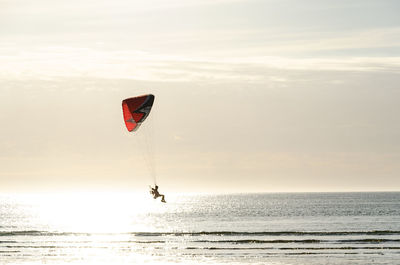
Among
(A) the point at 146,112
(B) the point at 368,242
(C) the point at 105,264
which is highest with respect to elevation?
(A) the point at 146,112

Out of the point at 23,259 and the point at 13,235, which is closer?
the point at 23,259

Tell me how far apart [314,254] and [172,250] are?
11699 millimetres

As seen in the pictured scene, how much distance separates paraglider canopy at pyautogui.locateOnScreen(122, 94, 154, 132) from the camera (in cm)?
5200

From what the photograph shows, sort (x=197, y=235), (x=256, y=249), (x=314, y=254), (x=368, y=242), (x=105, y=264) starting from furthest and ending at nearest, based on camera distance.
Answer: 1. (x=197, y=235)
2. (x=368, y=242)
3. (x=256, y=249)
4. (x=314, y=254)
5. (x=105, y=264)

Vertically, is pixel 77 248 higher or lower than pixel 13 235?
lower

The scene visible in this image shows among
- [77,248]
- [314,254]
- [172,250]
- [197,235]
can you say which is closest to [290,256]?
[314,254]

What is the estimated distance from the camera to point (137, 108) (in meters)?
52.2

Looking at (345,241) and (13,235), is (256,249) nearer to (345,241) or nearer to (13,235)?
(345,241)

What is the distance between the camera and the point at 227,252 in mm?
56875

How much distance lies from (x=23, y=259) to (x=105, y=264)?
22.6ft

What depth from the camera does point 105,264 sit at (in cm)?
5081

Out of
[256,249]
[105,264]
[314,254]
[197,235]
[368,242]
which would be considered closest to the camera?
[105,264]

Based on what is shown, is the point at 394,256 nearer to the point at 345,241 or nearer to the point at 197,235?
the point at 345,241

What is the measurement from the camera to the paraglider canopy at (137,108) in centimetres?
5200
